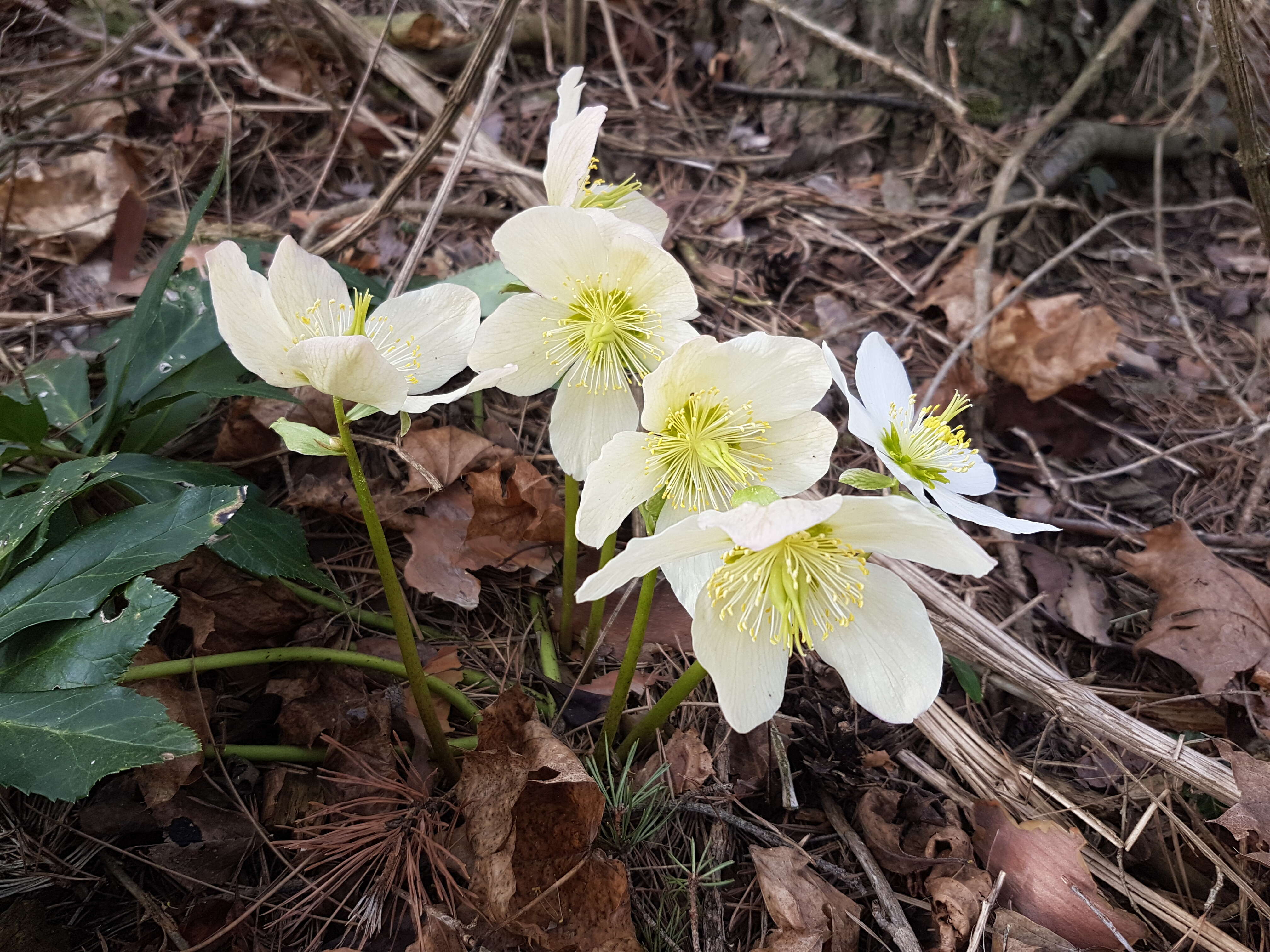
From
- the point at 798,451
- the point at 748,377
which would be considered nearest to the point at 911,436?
the point at 798,451

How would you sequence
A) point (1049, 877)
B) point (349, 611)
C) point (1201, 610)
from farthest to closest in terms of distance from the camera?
point (1201, 610) < point (349, 611) < point (1049, 877)

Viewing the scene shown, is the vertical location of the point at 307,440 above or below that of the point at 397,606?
above

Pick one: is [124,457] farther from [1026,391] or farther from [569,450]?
[1026,391]

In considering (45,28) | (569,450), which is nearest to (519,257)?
(569,450)

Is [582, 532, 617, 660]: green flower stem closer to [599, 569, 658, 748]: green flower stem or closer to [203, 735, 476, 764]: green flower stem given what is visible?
[599, 569, 658, 748]: green flower stem

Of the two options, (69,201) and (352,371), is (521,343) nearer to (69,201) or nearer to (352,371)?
(352,371)

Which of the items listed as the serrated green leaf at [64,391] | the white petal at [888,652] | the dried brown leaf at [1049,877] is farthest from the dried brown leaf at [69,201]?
the dried brown leaf at [1049,877]

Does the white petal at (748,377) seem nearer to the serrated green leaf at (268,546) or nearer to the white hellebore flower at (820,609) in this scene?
the white hellebore flower at (820,609)

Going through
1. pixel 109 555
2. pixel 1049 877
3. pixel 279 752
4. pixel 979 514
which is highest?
pixel 979 514
